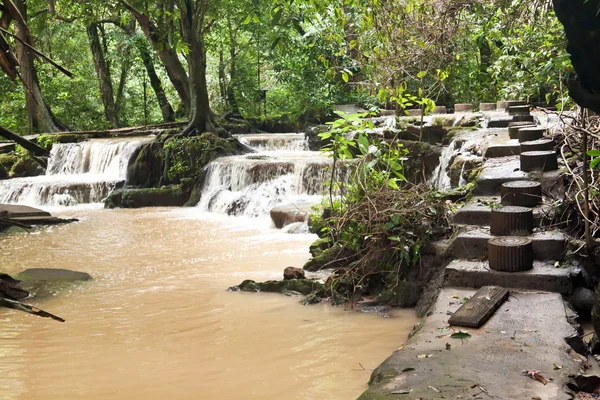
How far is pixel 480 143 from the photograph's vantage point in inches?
313

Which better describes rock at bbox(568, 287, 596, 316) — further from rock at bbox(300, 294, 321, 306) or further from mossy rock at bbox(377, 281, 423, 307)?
rock at bbox(300, 294, 321, 306)

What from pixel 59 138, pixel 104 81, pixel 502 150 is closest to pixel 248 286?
pixel 502 150

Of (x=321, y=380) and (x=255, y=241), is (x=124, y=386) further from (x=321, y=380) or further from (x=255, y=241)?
(x=255, y=241)

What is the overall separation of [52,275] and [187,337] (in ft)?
10.00

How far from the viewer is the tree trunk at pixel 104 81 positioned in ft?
77.0

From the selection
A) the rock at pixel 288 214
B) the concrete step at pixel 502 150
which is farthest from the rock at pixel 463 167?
the rock at pixel 288 214

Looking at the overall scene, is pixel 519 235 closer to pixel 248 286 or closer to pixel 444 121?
pixel 248 286

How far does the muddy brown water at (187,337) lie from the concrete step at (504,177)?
1483mm

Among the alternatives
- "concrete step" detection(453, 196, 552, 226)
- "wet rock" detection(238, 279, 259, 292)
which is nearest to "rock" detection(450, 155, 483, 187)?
"concrete step" detection(453, 196, 552, 226)

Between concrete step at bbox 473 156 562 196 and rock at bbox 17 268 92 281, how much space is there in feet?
14.5

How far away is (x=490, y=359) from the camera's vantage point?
139 inches

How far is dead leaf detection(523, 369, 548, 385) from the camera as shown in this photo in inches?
129

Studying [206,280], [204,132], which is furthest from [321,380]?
[204,132]

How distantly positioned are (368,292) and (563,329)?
228cm
